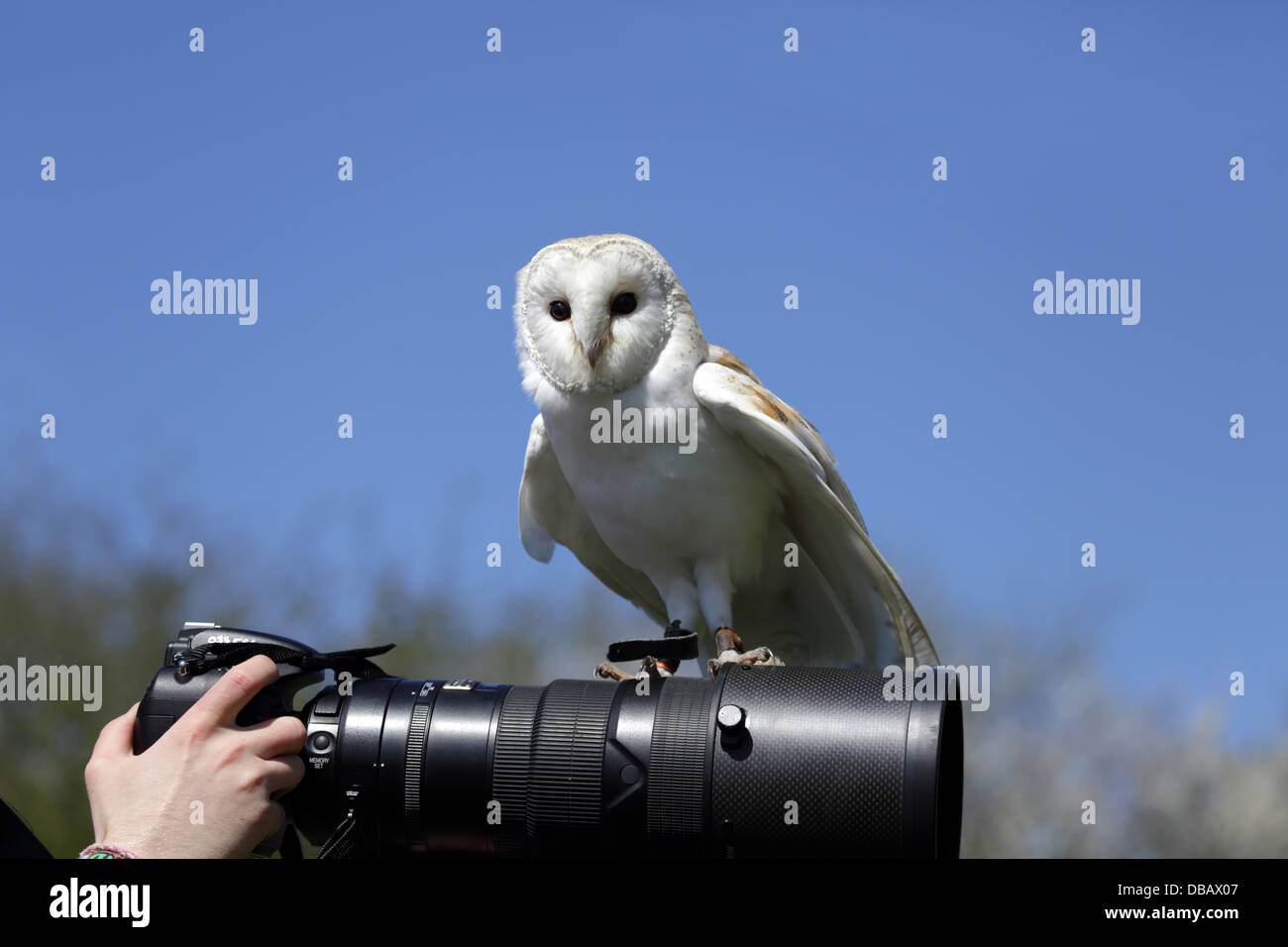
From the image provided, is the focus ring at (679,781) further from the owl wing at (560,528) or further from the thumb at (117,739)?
the owl wing at (560,528)

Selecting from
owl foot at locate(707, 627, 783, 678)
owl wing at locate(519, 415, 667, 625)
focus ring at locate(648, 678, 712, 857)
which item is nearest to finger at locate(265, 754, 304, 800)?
focus ring at locate(648, 678, 712, 857)

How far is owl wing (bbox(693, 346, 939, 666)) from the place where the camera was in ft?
9.08

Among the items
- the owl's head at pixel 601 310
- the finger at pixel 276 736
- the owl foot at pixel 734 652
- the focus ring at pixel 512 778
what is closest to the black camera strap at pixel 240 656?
the finger at pixel 276 736

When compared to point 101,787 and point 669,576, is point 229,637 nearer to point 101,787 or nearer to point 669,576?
point 101,787

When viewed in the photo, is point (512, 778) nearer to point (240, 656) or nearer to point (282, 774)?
point (282, 774)

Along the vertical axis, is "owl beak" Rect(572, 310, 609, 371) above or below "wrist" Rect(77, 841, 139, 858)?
above

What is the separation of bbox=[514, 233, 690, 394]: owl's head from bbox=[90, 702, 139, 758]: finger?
132cm

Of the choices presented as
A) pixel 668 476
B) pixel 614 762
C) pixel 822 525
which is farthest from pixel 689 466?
pixel 614 762

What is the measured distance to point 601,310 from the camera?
9.64 ft

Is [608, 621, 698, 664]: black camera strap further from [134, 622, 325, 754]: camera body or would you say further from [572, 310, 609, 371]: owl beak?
[572, 310, 609, 371]: owl beak

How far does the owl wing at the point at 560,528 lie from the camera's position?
3.27 metres
